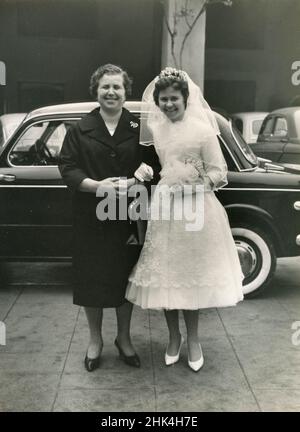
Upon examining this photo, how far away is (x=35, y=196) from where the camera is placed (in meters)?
5.06

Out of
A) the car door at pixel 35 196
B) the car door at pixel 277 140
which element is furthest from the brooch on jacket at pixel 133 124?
the car door at pixel 277 140

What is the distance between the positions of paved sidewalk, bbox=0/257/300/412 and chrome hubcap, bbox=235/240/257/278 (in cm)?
28

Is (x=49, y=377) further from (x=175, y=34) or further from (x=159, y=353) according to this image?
(x=175, y=34)

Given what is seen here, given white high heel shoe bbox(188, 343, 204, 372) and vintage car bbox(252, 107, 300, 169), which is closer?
white high heel shoe bbox(188, 343, 204, 372)

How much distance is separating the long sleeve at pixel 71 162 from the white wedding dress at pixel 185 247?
0.46 m

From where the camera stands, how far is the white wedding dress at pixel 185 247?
11.0 feet

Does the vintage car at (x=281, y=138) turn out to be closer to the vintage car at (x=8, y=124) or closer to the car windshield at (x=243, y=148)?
the car windshield at (x=243, y=148)

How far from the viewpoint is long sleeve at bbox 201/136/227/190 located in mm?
3379

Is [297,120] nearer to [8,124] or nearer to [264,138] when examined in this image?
[264,138]

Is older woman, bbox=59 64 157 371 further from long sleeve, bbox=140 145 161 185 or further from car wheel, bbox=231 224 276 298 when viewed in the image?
car wheel, bbox=231 224 276 298

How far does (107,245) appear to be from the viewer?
3395 mm

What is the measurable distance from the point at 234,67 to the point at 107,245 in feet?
40.8

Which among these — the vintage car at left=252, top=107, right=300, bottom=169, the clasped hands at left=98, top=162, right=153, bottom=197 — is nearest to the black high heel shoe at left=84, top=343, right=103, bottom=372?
the clasped hands at left=98, top=162, right=153, bottom=197

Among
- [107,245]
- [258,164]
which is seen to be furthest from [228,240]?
[258,164]
